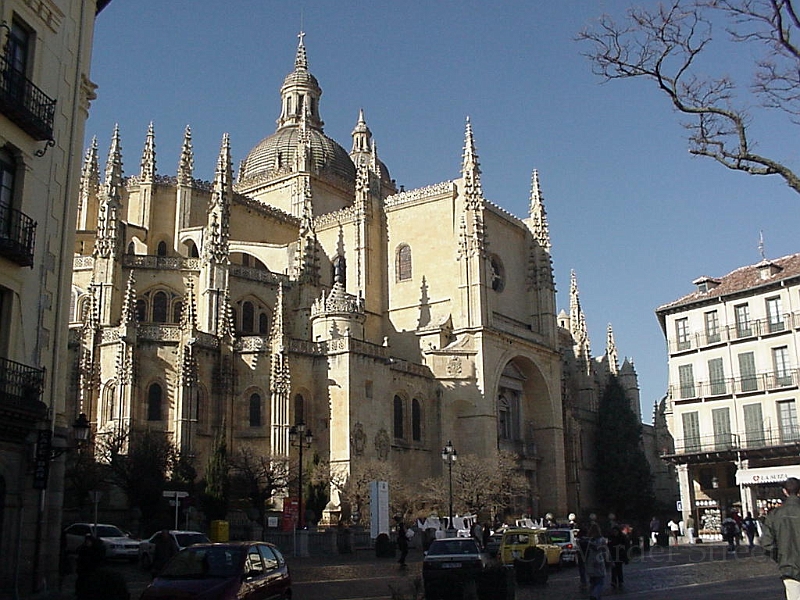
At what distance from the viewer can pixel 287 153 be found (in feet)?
214

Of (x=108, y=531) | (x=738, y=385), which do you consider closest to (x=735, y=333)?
(x=738, y=385)

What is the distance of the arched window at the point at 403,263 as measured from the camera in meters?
53.9

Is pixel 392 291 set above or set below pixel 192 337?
above

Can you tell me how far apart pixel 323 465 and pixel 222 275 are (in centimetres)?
1012

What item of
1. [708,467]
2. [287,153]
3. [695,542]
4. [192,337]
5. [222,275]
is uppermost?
[287,153]

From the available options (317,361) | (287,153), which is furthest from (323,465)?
(287,153)

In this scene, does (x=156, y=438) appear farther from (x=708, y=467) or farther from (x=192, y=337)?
(x=708, y=467)

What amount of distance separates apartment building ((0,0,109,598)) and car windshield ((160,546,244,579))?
446 centimetres

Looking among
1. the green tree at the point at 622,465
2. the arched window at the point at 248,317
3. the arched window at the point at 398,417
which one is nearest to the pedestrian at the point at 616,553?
the arched window at the point at 398,417

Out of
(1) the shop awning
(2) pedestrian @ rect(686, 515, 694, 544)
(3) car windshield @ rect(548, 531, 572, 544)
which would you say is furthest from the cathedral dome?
(3) car windshield @ rect(548, 531, 572, 544)

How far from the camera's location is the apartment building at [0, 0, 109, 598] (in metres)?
15.5

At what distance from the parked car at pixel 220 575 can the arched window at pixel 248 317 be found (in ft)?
107

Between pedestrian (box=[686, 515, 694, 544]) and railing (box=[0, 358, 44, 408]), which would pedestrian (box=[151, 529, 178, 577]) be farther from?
pedestrian (box=[686, 515, 694, 544])

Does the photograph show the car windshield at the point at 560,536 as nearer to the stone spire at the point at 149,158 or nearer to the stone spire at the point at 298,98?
the stone spire at the point at 149,158
